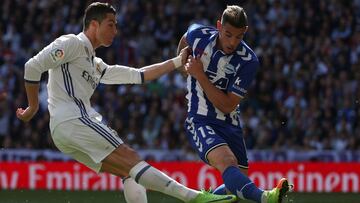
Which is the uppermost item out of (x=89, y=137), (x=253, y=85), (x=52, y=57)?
(x=52, y=57)

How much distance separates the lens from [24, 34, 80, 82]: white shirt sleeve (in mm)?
7402

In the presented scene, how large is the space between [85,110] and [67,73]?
0.35 m

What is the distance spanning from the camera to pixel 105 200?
12.0m

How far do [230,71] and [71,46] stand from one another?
56.5 inches

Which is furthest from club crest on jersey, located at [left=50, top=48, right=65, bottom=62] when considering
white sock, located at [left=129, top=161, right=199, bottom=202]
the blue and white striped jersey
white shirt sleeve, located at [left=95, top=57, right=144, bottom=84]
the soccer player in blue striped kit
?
the blue and white striped jersey

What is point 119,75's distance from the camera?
327 inches

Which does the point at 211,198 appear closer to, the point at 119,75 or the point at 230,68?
the point at 230,68

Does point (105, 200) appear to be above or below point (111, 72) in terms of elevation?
below

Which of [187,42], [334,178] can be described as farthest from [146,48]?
[187,42]

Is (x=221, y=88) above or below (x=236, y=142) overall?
above

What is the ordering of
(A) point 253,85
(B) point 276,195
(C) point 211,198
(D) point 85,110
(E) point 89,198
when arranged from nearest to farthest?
(B) point 276,195 < (C) point 211,198 < (D) point 85,110 < (E) point 89,198 < (A) point 253,85

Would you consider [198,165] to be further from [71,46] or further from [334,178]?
[71,46]

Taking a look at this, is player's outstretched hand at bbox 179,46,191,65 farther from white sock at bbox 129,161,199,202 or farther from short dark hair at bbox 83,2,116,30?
white sock at bbox 129,161,199,202

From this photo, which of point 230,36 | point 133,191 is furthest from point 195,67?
point 133,191
